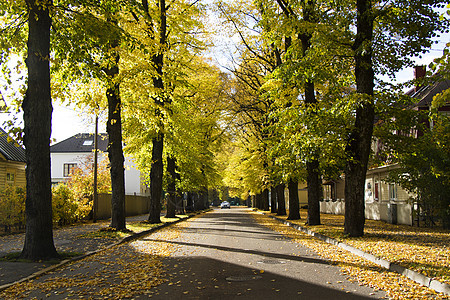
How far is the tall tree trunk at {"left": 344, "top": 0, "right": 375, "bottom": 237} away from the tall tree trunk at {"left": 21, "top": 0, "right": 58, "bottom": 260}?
910cm

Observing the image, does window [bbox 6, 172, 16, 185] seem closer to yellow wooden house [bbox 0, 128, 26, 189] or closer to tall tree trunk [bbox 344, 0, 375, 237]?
yellow wooden house [bbox 0, 128, 26, 189]

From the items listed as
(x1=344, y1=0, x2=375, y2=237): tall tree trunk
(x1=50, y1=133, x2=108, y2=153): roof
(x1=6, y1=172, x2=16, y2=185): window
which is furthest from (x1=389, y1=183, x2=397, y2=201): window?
(x1=50, y1=133, x2=108, y2=153): roof

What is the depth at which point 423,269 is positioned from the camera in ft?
25.2

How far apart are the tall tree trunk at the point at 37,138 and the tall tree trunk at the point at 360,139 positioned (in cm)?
910

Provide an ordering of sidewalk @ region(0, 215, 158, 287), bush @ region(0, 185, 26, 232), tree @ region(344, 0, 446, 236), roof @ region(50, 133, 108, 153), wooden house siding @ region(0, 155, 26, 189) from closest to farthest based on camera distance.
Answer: sidewalk @ region(0, 215, 158, 287), tree @ region(344, 0, 446, 236), bush @ region(0, 185, 26, 232), wooden house siding @ region(0, 155, 26, 189), roof @ region(50, 133, 108, 153)

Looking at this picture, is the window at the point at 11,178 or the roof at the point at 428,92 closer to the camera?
the roof at the point at 428,92

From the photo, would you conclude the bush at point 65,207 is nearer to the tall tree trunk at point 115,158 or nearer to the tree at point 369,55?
the tall tree trunk at point 115,158

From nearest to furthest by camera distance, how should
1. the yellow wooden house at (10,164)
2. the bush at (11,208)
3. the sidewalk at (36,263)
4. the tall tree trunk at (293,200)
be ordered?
1. the sidewalk at (36,263)
2. the bush at (11,208)
3. the yellow wooden house at (10,164)
4. the tall tree trunk at (293,200)

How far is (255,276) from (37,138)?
6.21 metres

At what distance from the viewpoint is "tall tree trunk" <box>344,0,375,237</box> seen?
44.3 feet

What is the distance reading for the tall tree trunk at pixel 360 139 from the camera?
13508 mm

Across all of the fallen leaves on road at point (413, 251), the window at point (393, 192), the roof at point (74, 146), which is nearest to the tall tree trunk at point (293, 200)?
the window at point (393, 192)

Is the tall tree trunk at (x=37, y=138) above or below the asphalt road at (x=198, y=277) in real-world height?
above

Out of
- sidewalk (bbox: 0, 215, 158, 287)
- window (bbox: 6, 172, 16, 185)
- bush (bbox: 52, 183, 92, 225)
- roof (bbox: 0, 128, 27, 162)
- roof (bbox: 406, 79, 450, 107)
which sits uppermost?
roof (bbox: 406, 79, 450, 107)
